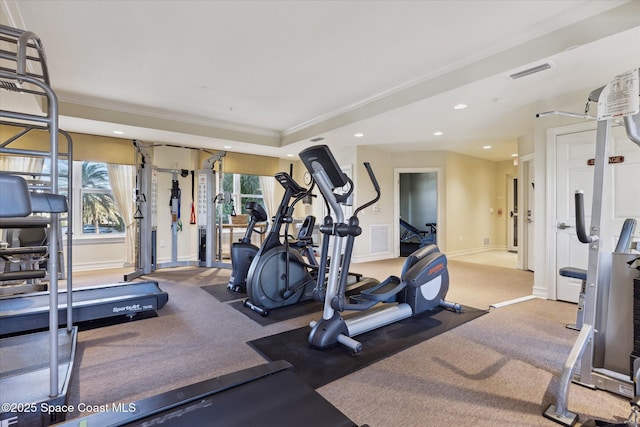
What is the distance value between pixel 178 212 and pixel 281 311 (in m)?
3.61

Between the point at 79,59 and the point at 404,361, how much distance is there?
13.9 ft

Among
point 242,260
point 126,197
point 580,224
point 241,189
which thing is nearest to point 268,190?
point 241,189

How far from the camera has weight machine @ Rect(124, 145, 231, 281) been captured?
16.5 feet

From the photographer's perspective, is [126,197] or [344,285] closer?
[344,285]

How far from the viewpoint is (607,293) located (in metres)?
1.89

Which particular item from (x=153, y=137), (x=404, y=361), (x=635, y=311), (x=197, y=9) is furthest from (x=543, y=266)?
(x=153, y=137)

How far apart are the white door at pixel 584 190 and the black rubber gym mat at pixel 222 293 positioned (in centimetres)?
389

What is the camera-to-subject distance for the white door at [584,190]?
3117 mm

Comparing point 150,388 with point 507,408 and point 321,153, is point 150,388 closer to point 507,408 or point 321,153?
point 321,153

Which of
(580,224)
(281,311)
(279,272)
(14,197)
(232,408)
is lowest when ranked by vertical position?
(281,311)

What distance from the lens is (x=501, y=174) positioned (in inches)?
315

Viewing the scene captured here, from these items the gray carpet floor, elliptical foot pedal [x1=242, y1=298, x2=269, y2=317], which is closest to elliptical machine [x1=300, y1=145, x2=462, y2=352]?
the gray carpet floor

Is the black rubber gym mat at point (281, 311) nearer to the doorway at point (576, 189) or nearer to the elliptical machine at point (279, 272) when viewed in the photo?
the elliptical machine at point (279, 272)

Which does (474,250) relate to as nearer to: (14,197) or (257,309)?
(257,309)
